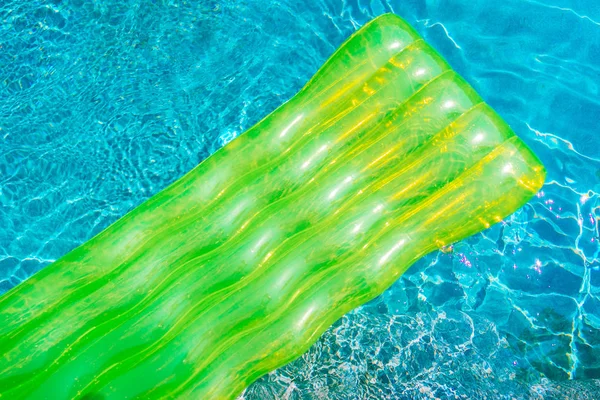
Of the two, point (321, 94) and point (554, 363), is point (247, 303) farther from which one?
point (554, 363)

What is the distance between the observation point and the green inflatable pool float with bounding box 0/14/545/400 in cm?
277

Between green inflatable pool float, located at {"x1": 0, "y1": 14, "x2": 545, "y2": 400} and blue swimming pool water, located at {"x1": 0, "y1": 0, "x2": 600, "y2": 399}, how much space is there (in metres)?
0.43

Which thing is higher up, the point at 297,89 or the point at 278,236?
the point at 297,89

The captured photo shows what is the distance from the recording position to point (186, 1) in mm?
4113

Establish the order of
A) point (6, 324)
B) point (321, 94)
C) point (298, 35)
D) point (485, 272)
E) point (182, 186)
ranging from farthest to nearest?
point (298, 35) < point (485, 272) < point (321, 94) < point (182, 186) < point (6, 324)

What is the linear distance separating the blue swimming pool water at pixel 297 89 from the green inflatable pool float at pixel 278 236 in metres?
0.43

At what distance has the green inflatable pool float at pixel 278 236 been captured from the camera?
9.08 ft

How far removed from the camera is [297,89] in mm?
3922

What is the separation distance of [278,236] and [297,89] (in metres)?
1.31

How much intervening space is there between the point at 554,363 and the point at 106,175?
2941mm

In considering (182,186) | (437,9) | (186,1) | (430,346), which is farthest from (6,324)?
(437,9)

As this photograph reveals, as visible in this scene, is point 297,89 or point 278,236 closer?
point 278,236

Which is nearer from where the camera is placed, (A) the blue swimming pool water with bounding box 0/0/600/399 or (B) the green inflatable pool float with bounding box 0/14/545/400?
(B) the green inflatable pool float with bounding box 0/14/545/400

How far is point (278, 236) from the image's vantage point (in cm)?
302
